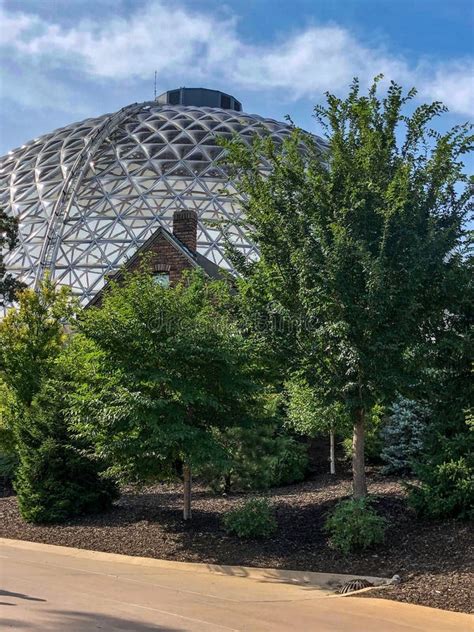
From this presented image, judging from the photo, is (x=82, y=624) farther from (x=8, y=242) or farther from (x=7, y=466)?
(x=8, y=242)

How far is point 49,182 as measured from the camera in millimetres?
45719

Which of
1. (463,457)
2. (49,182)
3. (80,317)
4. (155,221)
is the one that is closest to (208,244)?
(155,221)

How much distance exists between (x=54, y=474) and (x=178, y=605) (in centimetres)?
748

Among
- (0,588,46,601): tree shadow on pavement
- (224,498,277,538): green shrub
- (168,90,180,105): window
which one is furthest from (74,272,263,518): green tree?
(168,90,180,105): window

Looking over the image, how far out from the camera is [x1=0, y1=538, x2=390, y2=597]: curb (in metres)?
9.84

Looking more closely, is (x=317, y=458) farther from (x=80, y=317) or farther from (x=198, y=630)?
(x=198, y=630)

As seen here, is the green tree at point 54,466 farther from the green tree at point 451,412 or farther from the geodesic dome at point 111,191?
the geodesic dome at point 111,191

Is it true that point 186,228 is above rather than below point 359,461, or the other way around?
above

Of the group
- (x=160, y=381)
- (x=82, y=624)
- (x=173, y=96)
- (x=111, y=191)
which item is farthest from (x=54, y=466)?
(x=173, y=96)

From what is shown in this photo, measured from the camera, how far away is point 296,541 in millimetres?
12070

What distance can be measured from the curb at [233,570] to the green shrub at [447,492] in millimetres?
2430

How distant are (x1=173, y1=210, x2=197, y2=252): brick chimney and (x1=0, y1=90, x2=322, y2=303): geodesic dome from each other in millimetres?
3530

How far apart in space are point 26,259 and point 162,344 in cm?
2971

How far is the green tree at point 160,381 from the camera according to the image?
1199cm
